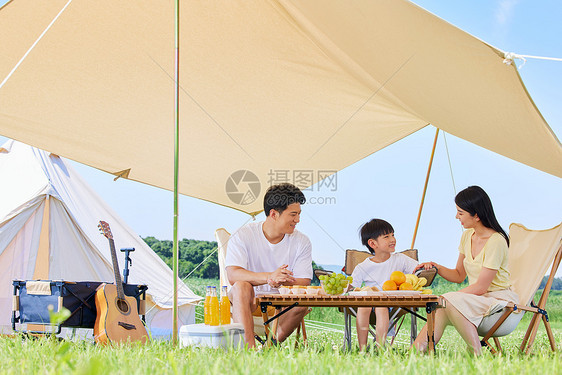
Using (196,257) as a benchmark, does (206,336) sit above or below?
below

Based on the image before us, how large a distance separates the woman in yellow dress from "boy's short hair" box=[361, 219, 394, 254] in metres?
0.51

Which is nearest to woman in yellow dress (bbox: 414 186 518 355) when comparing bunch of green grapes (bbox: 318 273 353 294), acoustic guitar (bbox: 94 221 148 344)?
bunch of green grapes (bbox: 318 273 353 294)

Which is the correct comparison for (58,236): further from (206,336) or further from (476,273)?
(476,273)

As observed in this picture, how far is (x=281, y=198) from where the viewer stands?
9.08 feet

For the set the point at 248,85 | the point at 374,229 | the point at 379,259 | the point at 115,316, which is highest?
the point at 248,85

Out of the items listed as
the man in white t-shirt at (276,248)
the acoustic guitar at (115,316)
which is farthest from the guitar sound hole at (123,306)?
the man in white t-shirt at (276,248)

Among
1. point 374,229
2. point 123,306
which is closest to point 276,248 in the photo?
point 374,229

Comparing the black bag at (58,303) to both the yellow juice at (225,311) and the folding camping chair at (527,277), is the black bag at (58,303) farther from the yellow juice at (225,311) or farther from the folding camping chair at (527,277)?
the folding camping chair at (527,277)

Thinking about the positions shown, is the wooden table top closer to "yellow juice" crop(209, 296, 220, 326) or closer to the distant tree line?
"yellow juice" crop(209, 296, 220, 326)

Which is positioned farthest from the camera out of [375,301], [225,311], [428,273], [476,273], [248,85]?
[248,85]

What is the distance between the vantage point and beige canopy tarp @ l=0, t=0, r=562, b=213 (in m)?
2.56

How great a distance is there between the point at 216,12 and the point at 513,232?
2.01 meters

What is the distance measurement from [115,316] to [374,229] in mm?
1557

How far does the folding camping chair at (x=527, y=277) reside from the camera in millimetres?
2418
